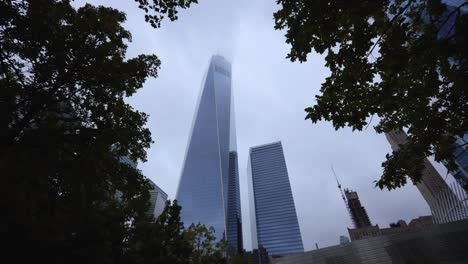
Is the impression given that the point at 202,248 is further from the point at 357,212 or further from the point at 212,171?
the point at 357,212

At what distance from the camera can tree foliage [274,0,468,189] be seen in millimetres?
3957

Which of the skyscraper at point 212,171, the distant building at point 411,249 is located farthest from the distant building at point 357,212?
the distant building at point 411,249

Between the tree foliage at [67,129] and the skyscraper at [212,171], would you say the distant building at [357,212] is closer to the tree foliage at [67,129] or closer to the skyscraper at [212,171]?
the skyscraper at [212,171]

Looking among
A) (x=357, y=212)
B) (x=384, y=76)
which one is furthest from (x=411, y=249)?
(x=357, y=212)

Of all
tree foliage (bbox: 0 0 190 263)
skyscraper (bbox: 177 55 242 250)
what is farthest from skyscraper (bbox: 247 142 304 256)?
tree foliage (bbox: 0 0 190 263)

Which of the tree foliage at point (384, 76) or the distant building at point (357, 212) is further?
the distant building at point (357, 212)

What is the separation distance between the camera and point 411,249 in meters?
29.6

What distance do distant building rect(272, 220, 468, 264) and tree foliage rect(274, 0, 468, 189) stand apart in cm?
3277

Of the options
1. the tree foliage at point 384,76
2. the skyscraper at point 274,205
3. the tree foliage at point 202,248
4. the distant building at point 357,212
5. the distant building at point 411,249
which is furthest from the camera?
the skyscraper at point 274,205

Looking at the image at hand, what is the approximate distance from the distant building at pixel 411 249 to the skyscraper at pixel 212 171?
343 ft

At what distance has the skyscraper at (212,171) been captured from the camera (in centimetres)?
13625

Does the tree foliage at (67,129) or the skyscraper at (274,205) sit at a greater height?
the skyscraper at (274,205)

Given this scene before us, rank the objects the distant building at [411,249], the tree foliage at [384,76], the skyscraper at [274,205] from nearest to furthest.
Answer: the tree foliage at [384,76] → the distant building at [411,249] → the skyscraper at [274,205]

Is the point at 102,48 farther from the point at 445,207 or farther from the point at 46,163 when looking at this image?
the point at 445,207
